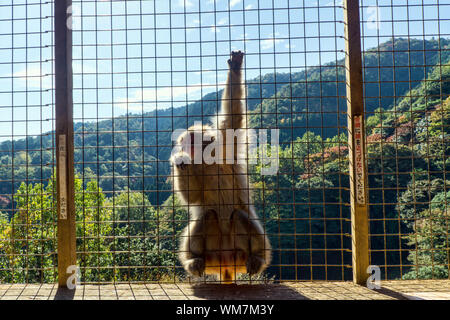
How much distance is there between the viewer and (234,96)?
175 inches

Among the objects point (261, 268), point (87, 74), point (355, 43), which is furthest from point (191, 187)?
point (355, 43)

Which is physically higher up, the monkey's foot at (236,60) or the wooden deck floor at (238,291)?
the monkey's foot at (236,60)

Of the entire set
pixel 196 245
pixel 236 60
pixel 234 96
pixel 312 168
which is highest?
pixel 236 60

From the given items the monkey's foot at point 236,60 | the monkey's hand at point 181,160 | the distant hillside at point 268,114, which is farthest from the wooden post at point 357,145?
the monkey's hand at point 181,160

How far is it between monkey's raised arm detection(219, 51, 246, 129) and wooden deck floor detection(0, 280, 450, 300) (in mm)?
1917

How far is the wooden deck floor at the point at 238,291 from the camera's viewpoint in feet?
11.0

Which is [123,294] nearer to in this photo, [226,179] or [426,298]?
[226,179]

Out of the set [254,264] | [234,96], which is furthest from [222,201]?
[234,96]

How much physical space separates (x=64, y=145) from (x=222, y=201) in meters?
1.98

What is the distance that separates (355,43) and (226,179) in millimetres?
2241

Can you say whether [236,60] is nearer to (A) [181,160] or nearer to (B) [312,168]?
(A) [181,160]

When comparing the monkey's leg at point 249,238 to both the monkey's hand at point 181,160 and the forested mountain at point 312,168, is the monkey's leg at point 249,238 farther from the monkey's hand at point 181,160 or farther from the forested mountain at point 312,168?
the monkey's hand at point 181,160

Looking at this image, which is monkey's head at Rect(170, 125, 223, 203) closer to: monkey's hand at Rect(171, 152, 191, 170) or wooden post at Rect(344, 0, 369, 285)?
monkey's hand at Rect(171, 152, 191, 170)

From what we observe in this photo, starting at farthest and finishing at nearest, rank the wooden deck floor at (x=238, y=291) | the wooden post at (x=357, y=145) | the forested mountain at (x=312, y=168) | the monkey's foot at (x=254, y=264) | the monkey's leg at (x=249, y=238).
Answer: the monkey's leg at (x=249, y=238), the monkey's foot at (x=254, y=264), the forested mountain at (x=312, y=168), the wooden post at (x=357, y=145), the wooden deck floor at (x=238, y=291)
